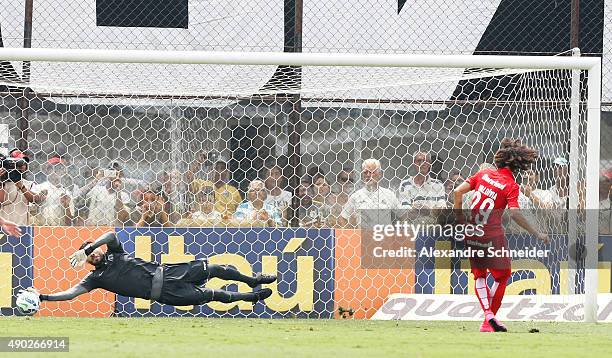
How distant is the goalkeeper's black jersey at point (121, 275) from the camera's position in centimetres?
1022

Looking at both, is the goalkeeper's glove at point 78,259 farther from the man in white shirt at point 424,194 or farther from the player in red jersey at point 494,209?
the player in red jersey at point 494,209

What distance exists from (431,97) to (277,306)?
2826mm

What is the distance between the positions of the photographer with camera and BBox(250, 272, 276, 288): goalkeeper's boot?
2081 millimetres

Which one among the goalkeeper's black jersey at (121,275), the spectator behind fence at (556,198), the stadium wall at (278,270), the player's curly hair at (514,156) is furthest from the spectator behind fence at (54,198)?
the spectator behind fence at (556,198)

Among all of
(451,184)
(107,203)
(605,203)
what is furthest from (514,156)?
(107,203)

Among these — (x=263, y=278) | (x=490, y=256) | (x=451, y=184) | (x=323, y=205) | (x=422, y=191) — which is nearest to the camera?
(x=490, y=256)

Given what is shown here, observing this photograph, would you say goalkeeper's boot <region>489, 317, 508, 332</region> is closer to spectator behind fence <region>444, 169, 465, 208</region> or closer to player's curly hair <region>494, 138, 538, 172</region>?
player's curly hair <region>494, 138, 538, 172</region>

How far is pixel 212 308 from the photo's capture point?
35.0 ft

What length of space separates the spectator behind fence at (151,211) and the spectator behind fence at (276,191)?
95 cm

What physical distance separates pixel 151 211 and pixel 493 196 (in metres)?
3.26

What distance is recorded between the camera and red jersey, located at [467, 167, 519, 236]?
9195 mm

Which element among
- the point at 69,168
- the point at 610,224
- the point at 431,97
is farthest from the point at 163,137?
the point at 610,224

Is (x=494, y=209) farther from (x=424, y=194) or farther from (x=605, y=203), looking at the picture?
(x=605, y=203)

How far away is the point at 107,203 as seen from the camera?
11.0 m
